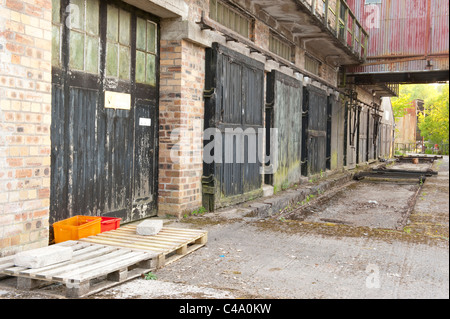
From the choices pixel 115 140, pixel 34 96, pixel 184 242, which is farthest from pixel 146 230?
pixel 34 96

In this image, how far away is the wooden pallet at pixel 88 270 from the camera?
334 centimetres

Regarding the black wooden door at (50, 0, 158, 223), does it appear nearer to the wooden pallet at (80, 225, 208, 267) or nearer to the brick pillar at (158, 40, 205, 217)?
the brick pillar at (158, 40, 205, 217)

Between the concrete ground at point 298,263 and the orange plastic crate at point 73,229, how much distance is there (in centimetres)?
107

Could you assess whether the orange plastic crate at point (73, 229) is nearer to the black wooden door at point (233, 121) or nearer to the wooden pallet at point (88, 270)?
the wooden pallet at point (88, 270)

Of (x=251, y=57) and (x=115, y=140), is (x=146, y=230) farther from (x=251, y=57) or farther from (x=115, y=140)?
(x=251, y=57)

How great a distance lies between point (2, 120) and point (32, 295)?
1.60 m

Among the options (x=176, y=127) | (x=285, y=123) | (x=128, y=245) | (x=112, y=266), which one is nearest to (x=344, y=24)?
(x=285, y=123)

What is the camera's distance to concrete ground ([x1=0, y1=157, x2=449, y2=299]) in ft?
11.8

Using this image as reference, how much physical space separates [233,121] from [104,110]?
3.01 meters

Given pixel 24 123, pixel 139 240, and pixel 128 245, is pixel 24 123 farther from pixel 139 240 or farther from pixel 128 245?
pixel 139 240

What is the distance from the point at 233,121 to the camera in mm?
8164

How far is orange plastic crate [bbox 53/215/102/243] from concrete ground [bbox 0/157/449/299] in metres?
1.07
